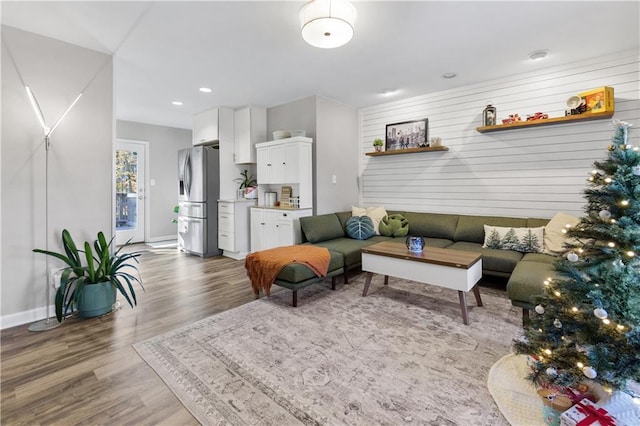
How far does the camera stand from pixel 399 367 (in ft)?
6.41

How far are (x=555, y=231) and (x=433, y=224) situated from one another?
1368 mm

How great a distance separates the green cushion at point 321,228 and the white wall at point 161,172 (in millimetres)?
4272

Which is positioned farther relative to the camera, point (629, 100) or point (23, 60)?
point (629, 100)

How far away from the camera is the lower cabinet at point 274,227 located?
169 inches

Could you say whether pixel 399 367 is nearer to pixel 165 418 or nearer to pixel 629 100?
pixel 165 418

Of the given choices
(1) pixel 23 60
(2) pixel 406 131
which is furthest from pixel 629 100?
(1) pixel 23 60

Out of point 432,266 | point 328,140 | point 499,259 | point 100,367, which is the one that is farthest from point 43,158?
point 499,259

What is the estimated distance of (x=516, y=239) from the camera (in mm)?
3365

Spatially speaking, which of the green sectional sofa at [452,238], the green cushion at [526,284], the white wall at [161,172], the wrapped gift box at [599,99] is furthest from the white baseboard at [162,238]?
the wrapped gift box at [599,99]

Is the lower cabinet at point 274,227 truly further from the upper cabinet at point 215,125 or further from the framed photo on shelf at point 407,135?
the framed photo on shelf at point 407,135

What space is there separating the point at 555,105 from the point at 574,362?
3.26 metres

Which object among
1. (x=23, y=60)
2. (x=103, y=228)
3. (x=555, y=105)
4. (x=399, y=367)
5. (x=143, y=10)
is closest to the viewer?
(x=399, y=367)

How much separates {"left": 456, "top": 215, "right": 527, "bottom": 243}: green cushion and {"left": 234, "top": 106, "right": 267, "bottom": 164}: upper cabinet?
3.41 meters

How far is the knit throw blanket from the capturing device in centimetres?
298
